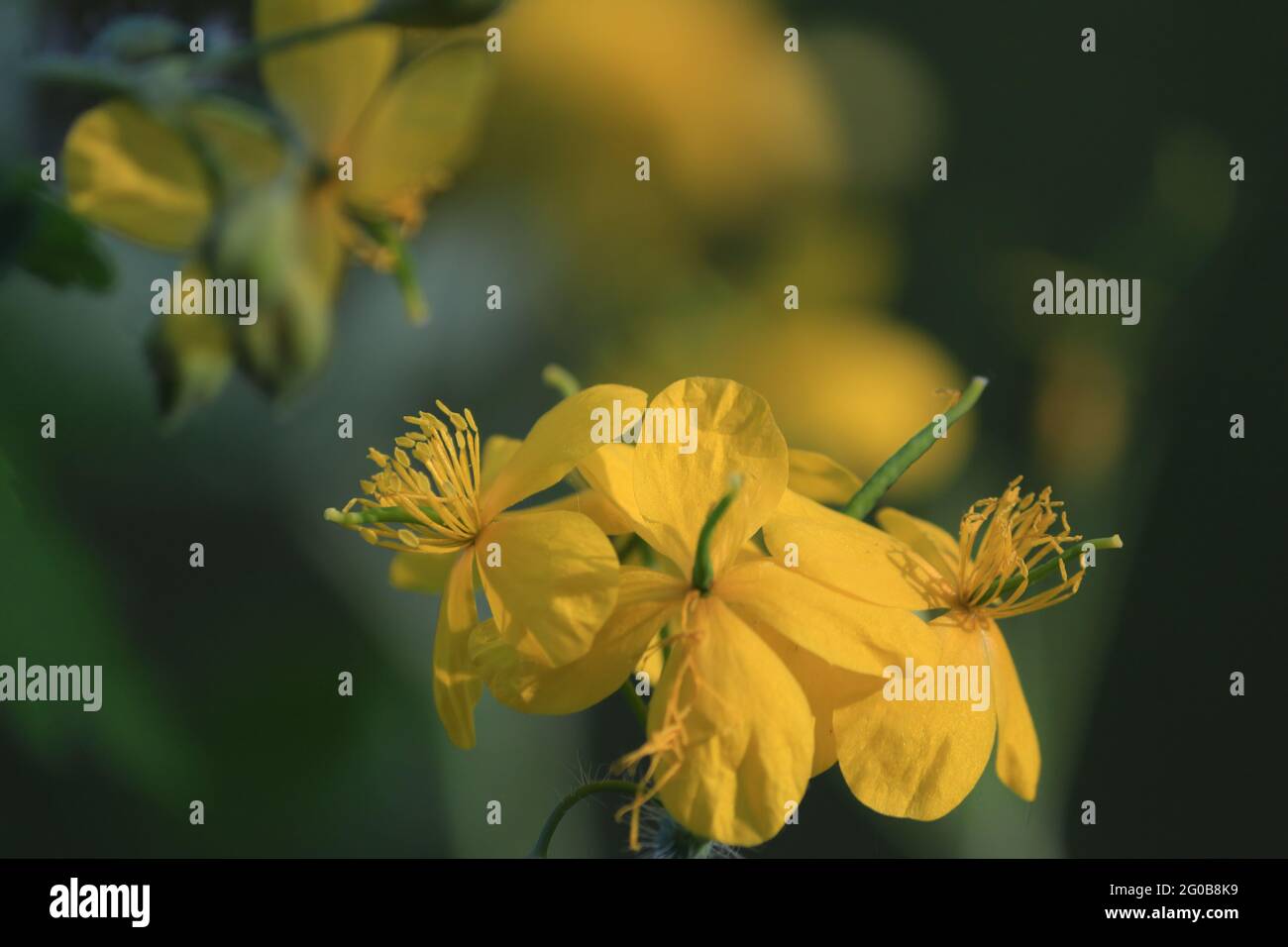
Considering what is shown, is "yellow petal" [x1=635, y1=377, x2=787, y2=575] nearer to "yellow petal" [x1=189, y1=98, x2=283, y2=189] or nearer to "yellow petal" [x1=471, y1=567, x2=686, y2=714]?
"yellow petal" [x1=471, y1=567, x2=686, y2=714]

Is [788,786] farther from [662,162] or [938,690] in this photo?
[662,162]

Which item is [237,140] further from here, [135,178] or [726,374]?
[726,374]

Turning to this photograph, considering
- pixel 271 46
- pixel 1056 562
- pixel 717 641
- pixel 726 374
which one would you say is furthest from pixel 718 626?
pixel 726 374

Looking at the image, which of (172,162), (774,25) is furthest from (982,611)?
(774,25)

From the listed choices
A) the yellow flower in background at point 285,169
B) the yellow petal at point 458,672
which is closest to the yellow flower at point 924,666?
the yellow petal at point 458,672

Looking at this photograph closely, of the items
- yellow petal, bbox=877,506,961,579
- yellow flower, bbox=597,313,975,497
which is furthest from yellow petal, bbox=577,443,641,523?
yellow flower, bbox=597,313,975,497

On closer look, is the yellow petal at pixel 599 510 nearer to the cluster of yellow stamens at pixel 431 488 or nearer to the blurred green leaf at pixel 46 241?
the cluster of yellow stamens at pixel 431 488
